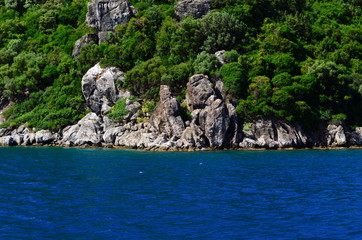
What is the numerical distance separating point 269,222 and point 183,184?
13672 mm

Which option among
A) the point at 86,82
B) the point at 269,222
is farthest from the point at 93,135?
the point at 269,222

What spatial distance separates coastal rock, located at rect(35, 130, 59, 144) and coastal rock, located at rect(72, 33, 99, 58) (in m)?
25.5

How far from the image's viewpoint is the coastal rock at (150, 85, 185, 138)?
72688mm

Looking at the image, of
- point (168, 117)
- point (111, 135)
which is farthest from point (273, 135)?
point (111, 135)

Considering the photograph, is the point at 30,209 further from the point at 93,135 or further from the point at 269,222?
the point at 93,135

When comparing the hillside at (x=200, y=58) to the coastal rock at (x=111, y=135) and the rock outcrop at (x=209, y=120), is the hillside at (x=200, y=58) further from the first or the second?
the coastal rock at (x=111, y=135)

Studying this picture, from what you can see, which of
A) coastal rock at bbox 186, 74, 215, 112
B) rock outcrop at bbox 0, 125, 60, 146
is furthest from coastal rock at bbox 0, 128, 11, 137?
coastal rock at bbox 186, 74, 215, 112

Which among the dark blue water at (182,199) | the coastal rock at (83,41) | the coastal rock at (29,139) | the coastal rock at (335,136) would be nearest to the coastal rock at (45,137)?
the coastal rock at (29,139)

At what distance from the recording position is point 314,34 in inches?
3920

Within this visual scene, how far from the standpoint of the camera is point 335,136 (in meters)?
75.6

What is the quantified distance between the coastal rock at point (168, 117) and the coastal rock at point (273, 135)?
11.0 m

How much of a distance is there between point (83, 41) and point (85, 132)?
30.7 metres

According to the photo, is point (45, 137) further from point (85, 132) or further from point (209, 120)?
point (209, 120)

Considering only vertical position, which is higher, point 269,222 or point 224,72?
point 224,72
